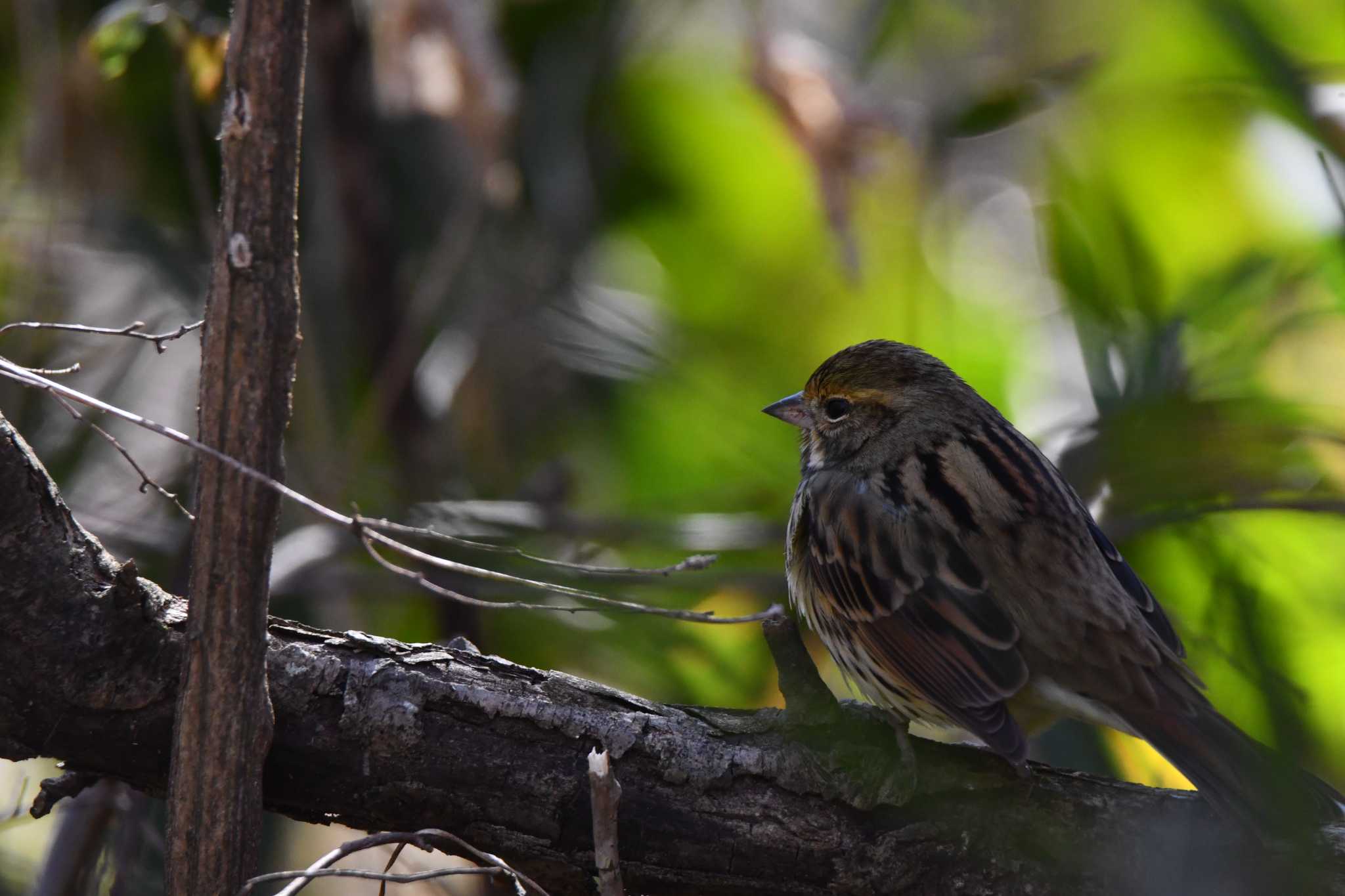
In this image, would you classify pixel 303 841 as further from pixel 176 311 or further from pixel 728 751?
pixel 728 751

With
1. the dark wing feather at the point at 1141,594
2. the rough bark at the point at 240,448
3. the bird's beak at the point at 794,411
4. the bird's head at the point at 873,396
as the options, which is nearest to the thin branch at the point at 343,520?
the rough bark at the point at 240,448

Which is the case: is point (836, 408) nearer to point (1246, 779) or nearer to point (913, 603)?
point (913, 603)

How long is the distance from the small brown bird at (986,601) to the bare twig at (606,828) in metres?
0.83

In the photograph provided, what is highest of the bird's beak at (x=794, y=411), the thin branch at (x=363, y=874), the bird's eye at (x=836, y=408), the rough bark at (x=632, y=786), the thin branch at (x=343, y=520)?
the bird's beak at (x=794, y=411)

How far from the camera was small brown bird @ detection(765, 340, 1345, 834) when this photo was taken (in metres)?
2.79

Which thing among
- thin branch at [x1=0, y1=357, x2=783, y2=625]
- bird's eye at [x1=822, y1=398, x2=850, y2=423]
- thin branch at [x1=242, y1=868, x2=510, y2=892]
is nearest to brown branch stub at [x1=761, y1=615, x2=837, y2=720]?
thin branch at [x1=0, y1=357, x2=783, y2=625]

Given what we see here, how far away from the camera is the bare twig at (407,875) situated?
1.93 metres

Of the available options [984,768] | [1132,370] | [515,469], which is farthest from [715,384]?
[984,768]

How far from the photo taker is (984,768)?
8.48 feet

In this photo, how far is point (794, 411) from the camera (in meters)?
3.80

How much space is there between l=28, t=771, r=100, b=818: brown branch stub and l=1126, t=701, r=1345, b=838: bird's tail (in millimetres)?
2004

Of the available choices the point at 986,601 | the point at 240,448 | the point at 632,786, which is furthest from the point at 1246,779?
the point at 240,448

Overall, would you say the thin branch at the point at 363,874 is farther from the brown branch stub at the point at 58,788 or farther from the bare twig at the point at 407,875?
the brown branch stub at the point at 58,788

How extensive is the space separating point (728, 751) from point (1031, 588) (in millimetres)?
981
